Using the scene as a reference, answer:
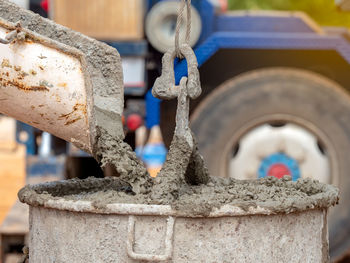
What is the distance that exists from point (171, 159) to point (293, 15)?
2.47 meters

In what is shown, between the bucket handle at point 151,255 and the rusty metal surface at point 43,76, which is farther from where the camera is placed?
the rusty metal surface at point 43,76

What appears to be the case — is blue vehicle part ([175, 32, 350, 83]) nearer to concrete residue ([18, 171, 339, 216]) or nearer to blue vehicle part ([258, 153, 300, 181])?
blue vehicle part ([258, 153, 300, 181])

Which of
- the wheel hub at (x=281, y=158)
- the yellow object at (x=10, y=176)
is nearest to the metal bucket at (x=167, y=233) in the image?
the wheel hub at (x=281, y=158)

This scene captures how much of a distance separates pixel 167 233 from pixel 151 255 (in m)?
0.08

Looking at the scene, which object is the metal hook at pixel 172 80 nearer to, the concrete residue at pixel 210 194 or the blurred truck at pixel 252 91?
the concrete residue at pixel 210 194

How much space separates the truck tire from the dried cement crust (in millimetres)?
1635

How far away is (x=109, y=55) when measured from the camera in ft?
8.39

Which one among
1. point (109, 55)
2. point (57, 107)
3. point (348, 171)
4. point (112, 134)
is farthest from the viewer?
point (348, 171)

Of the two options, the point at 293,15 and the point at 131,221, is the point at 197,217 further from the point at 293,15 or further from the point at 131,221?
the point at 293,15

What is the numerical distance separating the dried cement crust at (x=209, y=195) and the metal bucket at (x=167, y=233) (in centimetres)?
2

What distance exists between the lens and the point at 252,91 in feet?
14.0

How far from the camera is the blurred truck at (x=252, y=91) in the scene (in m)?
4.21

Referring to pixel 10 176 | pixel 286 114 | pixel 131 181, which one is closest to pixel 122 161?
pixel 131 181

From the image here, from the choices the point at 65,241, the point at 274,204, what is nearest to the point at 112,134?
the point at 65,241
